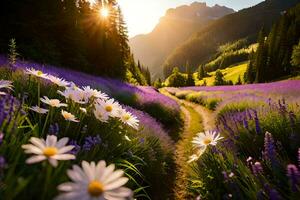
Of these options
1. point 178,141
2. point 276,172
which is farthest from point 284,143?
point 178,141

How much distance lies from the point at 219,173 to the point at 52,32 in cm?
2700

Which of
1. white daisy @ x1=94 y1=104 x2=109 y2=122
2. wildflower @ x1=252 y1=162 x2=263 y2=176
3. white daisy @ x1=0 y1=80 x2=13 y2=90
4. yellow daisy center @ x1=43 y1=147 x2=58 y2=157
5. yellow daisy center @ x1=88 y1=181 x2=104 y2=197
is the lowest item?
wildflower @ x1=252 y1=162 x2=263 y2=176

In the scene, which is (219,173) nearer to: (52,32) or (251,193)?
(251,193)

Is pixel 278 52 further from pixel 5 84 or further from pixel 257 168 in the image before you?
pixel 5 84

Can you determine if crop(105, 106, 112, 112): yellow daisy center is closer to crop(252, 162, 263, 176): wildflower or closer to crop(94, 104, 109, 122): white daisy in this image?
crop(94, 104, 109, 122): white daisy

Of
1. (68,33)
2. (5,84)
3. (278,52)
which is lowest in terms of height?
(5,84)

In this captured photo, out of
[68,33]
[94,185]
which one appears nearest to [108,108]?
[94,185]

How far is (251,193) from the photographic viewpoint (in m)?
2.96

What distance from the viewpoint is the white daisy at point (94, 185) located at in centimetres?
132

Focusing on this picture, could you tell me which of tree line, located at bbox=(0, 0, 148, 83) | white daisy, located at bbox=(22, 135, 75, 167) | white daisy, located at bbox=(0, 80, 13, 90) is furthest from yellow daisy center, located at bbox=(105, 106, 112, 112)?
tree line, located at bbox=(0, 0, 148, 83)

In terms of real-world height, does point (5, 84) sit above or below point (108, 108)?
above

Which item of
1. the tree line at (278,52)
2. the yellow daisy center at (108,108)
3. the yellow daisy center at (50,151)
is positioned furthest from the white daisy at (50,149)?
the tree line at (278,52)

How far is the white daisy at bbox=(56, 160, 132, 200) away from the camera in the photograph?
4.32 ft

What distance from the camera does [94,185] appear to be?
1377 mm
